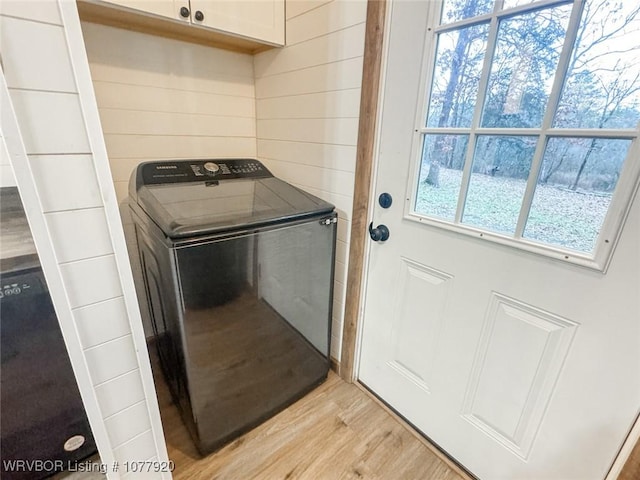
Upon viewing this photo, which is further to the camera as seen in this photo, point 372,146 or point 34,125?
point 372,146

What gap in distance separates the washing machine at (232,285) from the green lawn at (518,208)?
1.57ft

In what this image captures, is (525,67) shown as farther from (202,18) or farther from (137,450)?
(137,450)

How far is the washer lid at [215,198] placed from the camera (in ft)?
3.37

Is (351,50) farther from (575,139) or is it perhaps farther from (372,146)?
(575,139)

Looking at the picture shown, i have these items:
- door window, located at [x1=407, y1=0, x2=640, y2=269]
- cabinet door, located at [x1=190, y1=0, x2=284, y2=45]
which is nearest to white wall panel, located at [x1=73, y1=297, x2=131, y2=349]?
door window, located at [x1=407, y1=0, x2=640, y2=269]

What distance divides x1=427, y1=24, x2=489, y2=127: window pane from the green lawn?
18 cm

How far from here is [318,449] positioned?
1.33m

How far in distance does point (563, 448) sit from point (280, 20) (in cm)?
199

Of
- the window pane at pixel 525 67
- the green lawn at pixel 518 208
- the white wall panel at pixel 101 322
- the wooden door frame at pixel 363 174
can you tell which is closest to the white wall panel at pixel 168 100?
the wooden door frame at pixel 363 174

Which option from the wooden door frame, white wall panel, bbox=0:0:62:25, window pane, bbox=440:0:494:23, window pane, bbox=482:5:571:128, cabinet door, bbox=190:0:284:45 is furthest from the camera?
cabinet door, bbox=190:0:284:45

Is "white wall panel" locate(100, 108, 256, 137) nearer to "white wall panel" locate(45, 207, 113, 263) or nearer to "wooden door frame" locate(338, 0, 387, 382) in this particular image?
"wooden door frame" locate(338, 0, 387, 382)

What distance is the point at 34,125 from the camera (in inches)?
24.3

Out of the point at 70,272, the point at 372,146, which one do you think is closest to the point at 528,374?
the point at 372,146

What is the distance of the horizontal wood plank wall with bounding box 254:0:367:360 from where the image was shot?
1.26 metres
